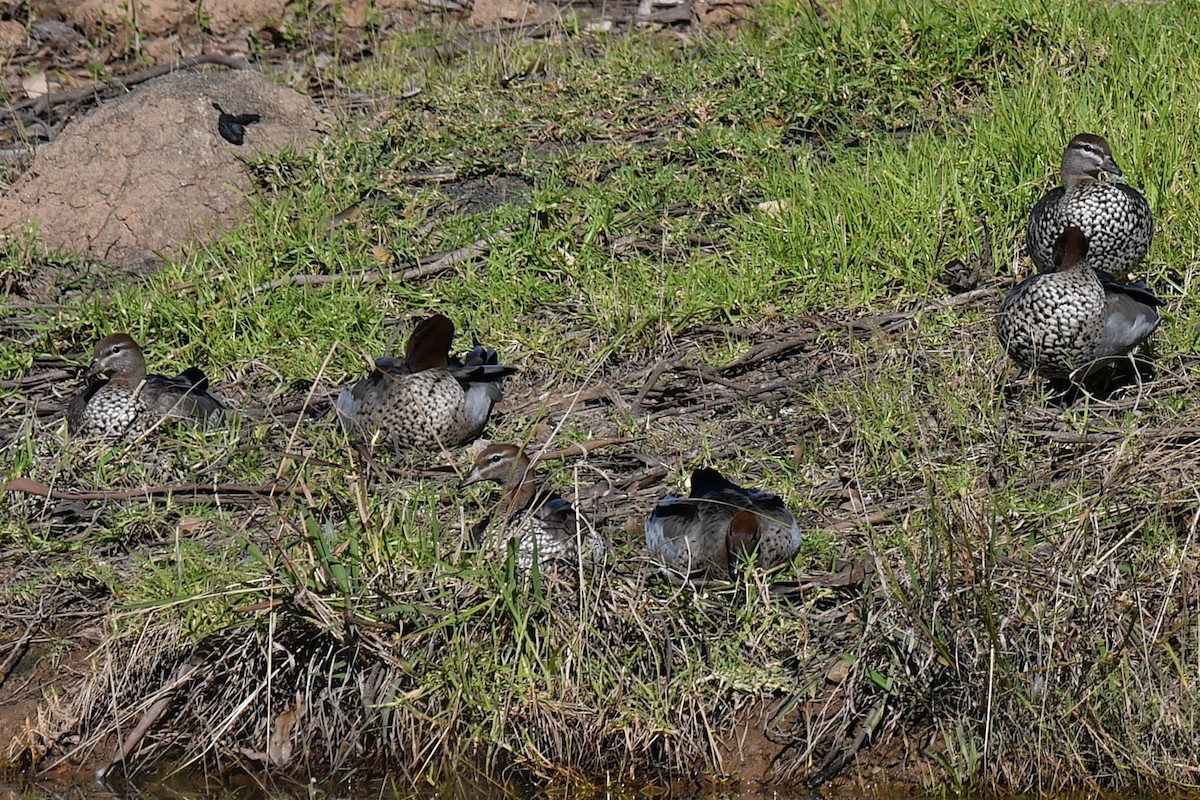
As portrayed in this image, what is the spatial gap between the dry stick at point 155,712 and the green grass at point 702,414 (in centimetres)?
7

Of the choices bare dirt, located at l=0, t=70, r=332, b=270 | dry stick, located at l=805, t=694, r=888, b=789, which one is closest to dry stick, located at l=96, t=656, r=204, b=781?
dry stick, located at l=805, t=694, r=888, b=789

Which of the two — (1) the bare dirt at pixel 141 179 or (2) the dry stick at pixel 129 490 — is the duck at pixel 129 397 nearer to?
(2) the dry stick at pixel 129 490

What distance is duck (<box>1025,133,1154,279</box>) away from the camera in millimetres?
6246

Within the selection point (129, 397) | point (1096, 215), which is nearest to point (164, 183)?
point (129, 397)

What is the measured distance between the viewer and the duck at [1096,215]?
6.25 meters

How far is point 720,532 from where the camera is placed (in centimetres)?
497

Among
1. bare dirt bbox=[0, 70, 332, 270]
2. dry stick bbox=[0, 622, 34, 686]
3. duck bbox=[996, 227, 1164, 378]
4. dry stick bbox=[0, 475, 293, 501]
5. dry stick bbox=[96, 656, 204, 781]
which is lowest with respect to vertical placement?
bare dirt bbox=[0, 70, 332, 270]

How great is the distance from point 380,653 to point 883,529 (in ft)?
6.04

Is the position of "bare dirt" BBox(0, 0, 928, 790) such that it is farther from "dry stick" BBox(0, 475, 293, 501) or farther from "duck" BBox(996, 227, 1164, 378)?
"duck" BBox(996, 227, 1164, 378)

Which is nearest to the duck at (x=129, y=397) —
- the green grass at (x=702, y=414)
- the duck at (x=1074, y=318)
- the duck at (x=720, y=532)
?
the green grass at (x=702, y=414)

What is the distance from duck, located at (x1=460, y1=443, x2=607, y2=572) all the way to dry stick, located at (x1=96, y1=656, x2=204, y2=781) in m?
0.99

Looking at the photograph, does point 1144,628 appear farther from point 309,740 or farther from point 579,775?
point 309,740

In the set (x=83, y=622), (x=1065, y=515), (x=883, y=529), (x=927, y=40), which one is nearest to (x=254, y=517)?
(x=83, y=622)

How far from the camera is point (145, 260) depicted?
8000 mm
